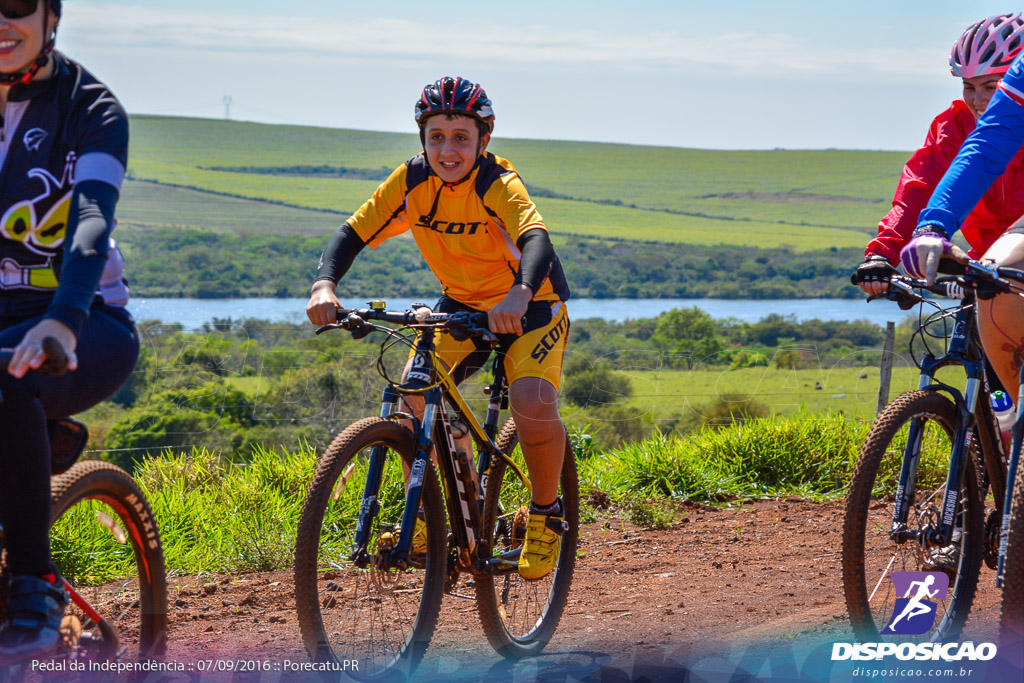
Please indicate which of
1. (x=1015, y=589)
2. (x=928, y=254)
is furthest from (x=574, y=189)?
(x=1015, y=589)

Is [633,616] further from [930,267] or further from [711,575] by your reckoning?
[930,267]

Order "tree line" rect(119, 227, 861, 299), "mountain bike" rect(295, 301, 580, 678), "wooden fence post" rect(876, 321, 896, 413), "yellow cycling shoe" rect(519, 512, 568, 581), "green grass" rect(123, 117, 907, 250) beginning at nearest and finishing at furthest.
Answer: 1. "mountain bike" rect(295, 301, 580, 678)
2. "yellow cycling shoe" rect(519, 512, 568, 581)
3. "wooden fence post" rect(876, 321, 896, 413)
4. "tree line" rect(119, 227, 861, 299)
5. "green grass" rect(123, 117, 907, 250)

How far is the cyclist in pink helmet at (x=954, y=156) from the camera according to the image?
4.07 m

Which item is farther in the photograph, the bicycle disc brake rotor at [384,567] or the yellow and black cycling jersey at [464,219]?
the yellow and black cycling jersey at [464,219]

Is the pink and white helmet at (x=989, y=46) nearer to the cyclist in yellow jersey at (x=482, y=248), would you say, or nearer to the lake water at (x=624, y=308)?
the cyclist in yellow jersey at (x=482, y=248)

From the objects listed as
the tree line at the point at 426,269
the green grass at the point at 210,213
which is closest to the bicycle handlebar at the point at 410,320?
the tree line at the point at 426,269

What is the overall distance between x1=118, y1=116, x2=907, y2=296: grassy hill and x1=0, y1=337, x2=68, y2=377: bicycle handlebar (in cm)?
3993

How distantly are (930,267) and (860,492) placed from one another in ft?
2.80

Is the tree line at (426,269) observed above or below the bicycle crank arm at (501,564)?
above

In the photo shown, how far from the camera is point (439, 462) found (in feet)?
12.8

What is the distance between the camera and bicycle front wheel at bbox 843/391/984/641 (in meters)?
3.68

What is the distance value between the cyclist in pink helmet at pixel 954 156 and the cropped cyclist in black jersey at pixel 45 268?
2.49m

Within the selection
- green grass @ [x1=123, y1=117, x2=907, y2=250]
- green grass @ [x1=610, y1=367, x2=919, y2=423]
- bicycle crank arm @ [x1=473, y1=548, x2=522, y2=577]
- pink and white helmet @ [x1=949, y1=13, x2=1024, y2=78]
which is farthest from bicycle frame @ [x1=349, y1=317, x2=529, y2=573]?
green grass @ [x1=123, y1=117, x2=907, y2=250]

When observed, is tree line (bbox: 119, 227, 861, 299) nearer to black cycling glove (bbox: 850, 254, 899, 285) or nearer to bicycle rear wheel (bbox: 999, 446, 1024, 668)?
black cycling glove (bbox: 850, 254, 899, 285)
